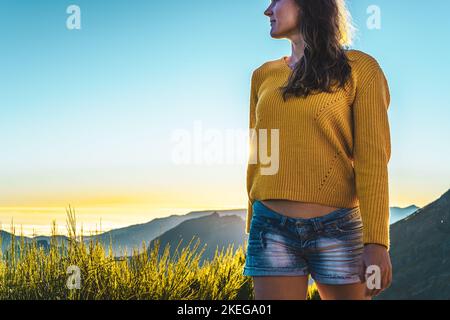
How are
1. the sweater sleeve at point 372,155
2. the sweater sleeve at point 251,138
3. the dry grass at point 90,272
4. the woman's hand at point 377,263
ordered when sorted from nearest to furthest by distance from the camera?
the woman's hand at point 377,263, the sweater sleeve at point 372,155, the sweater sleeve at point 251,138, the dry grass at point 90,272

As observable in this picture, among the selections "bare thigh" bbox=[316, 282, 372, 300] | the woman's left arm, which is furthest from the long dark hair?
"bare thigh" bbox=[316, 282, 372, 300]

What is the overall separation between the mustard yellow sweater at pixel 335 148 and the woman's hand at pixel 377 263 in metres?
0.04

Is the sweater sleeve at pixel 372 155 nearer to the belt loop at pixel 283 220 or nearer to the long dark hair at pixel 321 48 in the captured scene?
the long dark hair at pixel 321 48

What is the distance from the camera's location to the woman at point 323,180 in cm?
252

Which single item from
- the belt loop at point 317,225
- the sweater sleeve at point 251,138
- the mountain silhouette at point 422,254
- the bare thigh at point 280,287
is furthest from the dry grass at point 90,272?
the mountain silhouette at point 422,254

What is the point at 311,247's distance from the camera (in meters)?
2.53

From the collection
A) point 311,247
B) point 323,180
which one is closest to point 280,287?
point 311,247

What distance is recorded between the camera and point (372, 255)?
8.01ft

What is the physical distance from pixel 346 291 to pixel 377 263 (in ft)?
0.74

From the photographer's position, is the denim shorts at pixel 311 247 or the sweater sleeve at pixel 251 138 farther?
the sweater sleeve at pixel 251 138
